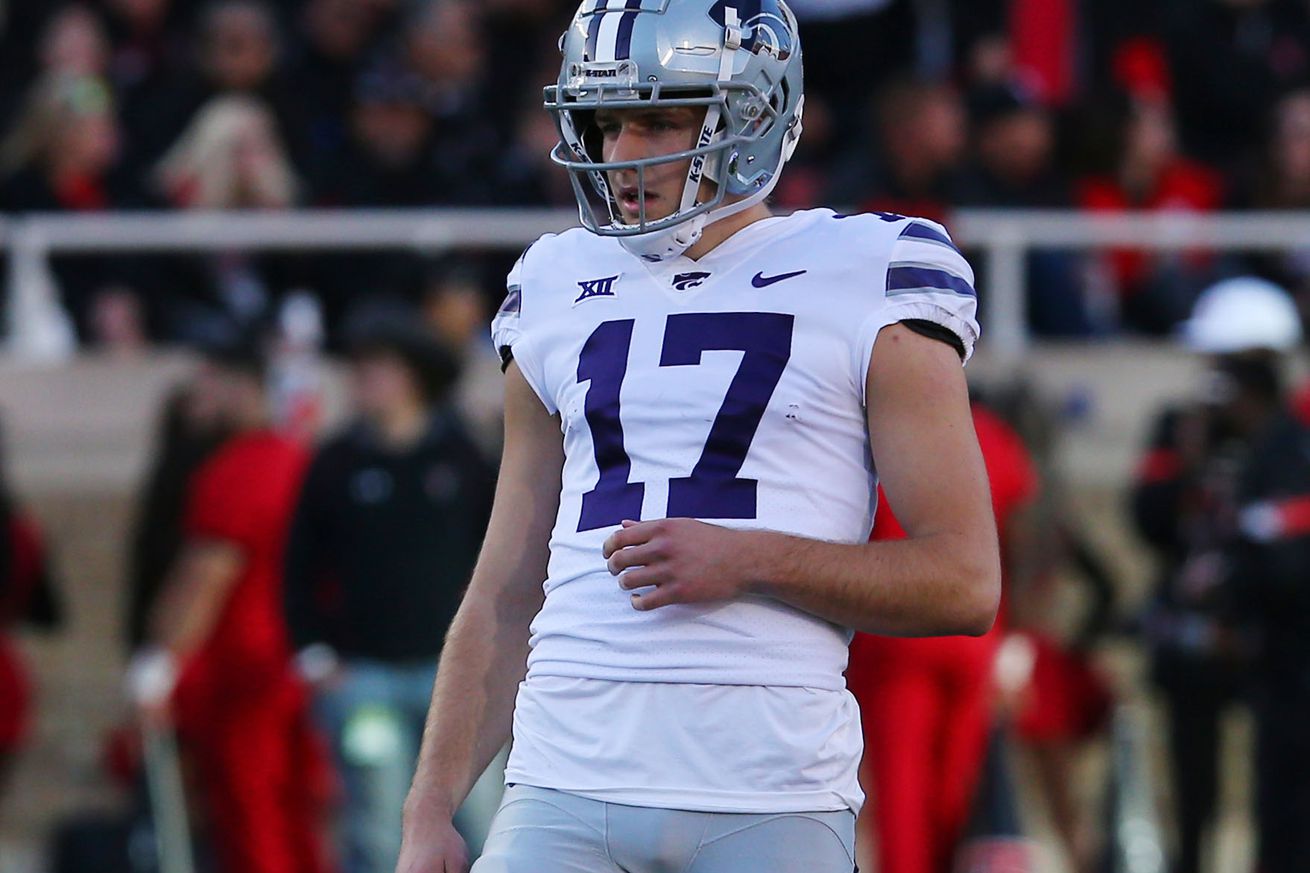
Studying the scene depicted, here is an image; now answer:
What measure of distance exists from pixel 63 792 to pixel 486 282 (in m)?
2.55

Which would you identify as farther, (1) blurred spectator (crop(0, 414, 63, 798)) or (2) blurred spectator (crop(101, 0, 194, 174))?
(2) blurred spectator (crop(101, 0, 194, 174))

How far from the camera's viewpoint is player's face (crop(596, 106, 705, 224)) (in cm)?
316

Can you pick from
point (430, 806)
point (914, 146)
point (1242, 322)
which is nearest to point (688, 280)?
point (430, 806)

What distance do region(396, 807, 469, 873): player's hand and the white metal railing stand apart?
5.93 m

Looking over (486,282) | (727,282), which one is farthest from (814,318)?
(486,282)

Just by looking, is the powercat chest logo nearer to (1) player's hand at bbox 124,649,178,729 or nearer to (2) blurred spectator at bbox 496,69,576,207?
(1) player's hand at bbox 124,649,178,729

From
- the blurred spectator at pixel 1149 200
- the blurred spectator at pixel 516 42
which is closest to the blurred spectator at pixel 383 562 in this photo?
the blurred spectator at pixel 516 42

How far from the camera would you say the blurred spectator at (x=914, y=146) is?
29.1 ft

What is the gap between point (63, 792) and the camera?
28.8 ft

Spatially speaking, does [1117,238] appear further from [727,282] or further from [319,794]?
[727,282]

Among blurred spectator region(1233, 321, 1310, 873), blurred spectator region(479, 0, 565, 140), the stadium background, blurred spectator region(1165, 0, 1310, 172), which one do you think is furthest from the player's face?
blurred spectator region(1165, 0, 1310, 172)

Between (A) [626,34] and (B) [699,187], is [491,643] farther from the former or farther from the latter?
(A) [626,34]

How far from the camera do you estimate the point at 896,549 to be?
9.92 ft

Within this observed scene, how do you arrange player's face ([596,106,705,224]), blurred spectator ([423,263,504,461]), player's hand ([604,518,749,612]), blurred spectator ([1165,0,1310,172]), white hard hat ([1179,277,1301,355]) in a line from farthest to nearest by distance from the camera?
blurred spectator ([1165,0,1310,172])
blurred spectator ([423,263,504,461])
white hard hat ([1179,277,1301,355])
player's face ([596,106,705,224])
player's hand ([604,518,749,612])
